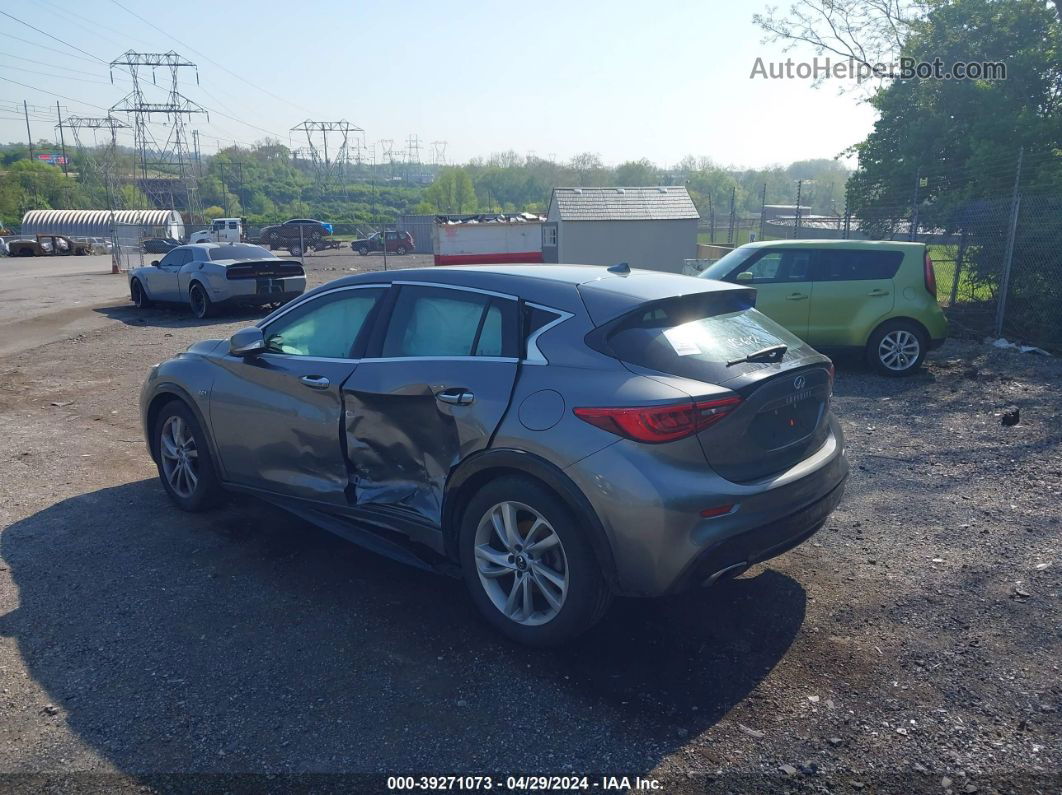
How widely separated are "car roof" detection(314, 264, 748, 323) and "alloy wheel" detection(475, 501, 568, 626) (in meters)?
0.99

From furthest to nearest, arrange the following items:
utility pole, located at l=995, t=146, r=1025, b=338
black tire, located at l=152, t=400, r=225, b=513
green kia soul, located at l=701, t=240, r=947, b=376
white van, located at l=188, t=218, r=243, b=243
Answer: white van, located at l=188, t=218, r=243, b=243 → utility pole, located at l=995, t=146, r=1025, b=338 → green kia soul, located at l=701, t=240, r=947, b=376 → black tire, located at l=152, t=400, r=225, b=513

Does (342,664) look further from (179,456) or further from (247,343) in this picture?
(179,456)

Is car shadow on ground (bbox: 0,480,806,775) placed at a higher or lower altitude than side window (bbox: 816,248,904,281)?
lower

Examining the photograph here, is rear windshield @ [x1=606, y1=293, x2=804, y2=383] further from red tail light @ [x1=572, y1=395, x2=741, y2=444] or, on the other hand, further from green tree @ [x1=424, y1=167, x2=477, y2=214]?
green tree @ [x1=424, y1=167, x2=477, y2=214]

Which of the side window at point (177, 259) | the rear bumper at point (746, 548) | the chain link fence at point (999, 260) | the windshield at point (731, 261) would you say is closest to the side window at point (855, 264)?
the windshield at point (731, 261)

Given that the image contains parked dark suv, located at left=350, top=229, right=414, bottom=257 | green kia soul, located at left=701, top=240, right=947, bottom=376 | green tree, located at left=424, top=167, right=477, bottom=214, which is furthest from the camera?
green tree, located at left=424, top=167, right=477, bottom=214

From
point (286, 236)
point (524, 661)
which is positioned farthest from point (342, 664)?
point (286, 236)

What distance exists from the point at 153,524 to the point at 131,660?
185 cm

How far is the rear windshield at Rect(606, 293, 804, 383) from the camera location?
3.67m

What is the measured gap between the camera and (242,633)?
3.96 meters

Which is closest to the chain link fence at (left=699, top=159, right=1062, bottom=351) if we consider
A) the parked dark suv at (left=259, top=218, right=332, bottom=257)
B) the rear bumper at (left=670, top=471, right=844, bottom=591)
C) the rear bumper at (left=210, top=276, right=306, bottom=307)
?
the rear bumper at (left=670, top=471, right=844, bottom=591)

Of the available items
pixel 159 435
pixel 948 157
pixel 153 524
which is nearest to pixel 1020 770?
pixel 153 524

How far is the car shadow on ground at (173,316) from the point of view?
16719mm

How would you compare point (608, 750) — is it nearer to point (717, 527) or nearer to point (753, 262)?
point (717, 527)
